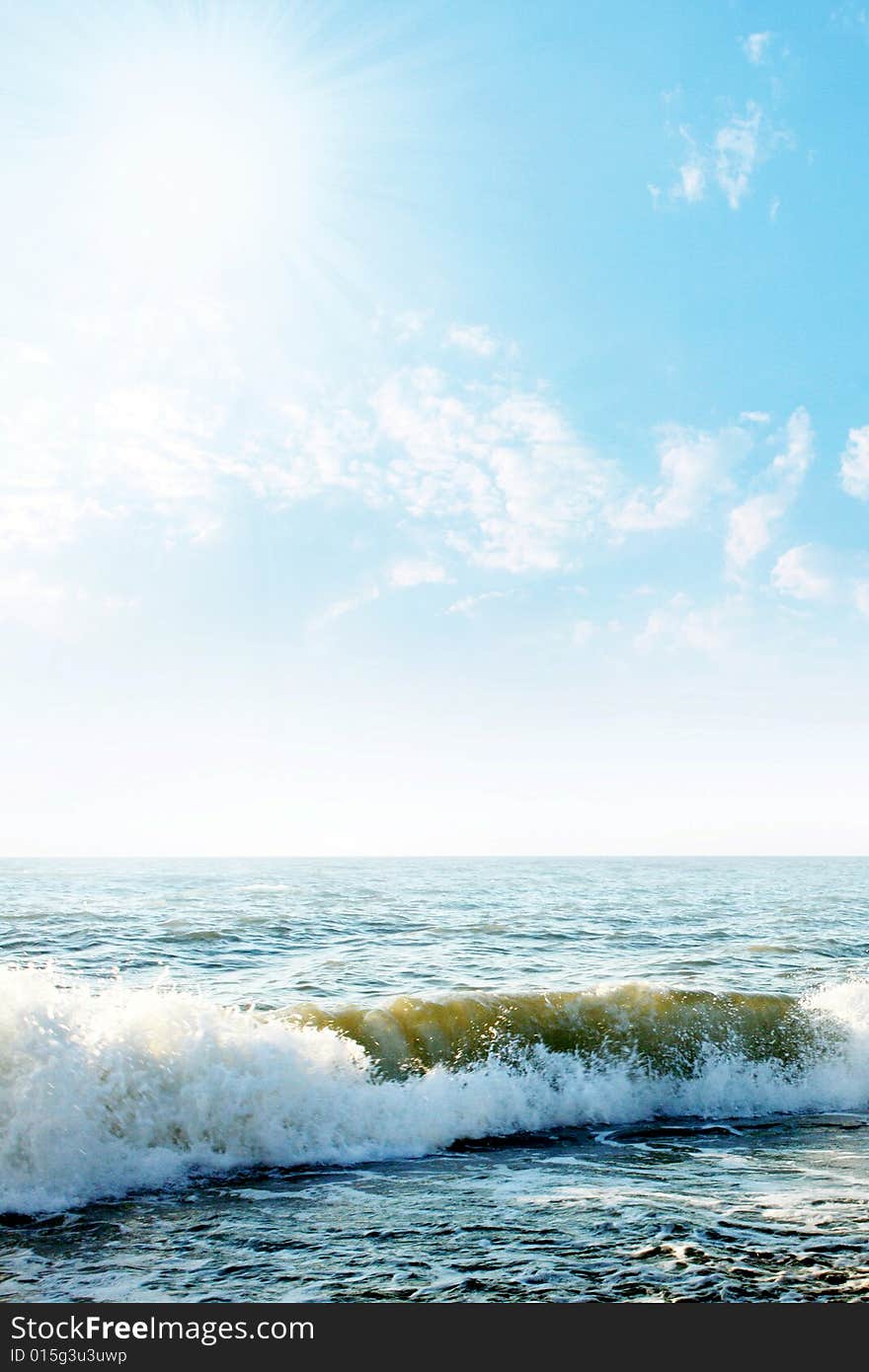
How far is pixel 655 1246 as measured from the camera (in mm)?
5734

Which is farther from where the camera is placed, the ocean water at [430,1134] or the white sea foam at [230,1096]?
the white sea foam at [230,1096]

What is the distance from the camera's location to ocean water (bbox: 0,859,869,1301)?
5500 millimetres

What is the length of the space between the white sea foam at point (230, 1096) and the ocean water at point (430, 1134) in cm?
3

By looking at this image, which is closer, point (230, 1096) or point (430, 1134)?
point (230, 1096)

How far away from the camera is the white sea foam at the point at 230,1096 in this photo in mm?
7742

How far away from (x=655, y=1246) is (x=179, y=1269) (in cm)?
330

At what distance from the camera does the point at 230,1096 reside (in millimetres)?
8648

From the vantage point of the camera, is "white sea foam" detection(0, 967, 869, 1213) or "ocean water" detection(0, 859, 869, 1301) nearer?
"ocean water" detection(0, 859, 869, 1301)

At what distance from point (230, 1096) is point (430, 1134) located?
224 centimetres

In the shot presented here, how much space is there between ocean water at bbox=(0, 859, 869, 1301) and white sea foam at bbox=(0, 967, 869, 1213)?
0.03 meters

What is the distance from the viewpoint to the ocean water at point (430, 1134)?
18.0ft

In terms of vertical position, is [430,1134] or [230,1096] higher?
[230,1096]
